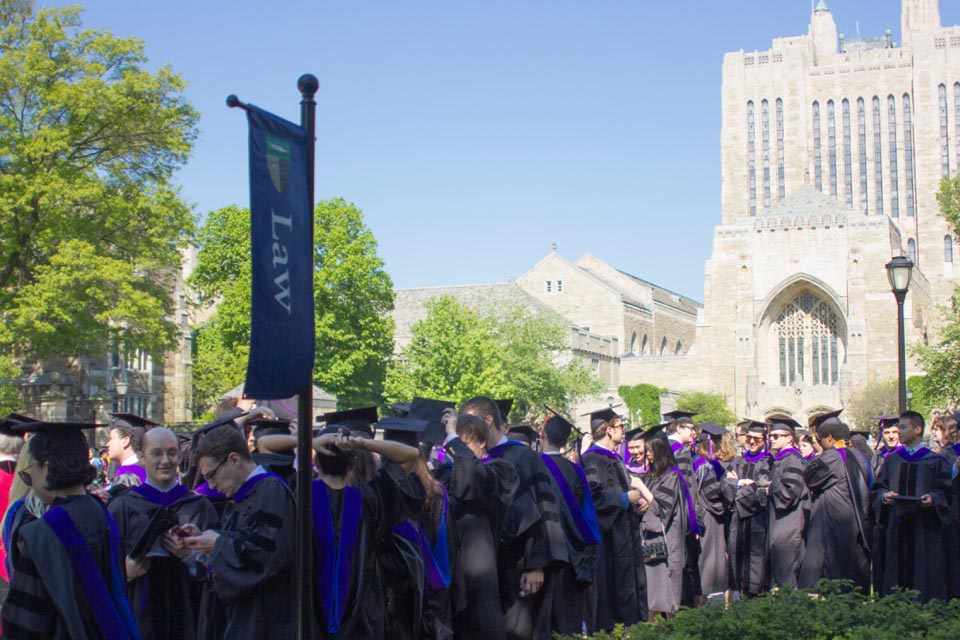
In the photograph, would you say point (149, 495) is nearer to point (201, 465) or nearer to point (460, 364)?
point (201, 465)

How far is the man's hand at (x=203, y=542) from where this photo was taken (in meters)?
5.39

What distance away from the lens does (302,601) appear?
461 cm

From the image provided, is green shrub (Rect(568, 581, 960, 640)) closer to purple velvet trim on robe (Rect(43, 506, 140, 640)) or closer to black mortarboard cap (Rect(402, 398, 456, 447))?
purple velvet trim on robe (Rect(43, 506, 140, 640))

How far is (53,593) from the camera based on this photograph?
4.62 metres

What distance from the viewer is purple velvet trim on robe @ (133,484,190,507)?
20.0 feet

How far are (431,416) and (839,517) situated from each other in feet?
16.9

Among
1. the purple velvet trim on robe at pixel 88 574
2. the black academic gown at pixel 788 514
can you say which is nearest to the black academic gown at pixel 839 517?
the black academic gown at pixel 788 514

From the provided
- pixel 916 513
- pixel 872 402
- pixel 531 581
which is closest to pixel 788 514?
pixel 916 513

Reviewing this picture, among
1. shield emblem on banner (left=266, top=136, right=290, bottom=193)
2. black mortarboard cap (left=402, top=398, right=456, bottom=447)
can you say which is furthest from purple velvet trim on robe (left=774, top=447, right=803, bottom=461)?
shield emblem on banner (left=266, top=136, right=290, bottom=193)

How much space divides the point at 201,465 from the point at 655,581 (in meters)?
6.17

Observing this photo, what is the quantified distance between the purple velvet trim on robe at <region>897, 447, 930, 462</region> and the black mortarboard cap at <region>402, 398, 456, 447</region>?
461 cm

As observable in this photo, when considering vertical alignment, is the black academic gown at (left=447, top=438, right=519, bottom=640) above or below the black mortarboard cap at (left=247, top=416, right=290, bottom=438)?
below

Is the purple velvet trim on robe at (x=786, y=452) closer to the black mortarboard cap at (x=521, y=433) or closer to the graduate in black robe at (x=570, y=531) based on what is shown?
the black mortarboard cap at (x=521, y=433)

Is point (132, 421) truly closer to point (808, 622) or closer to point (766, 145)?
point (808, 622)
